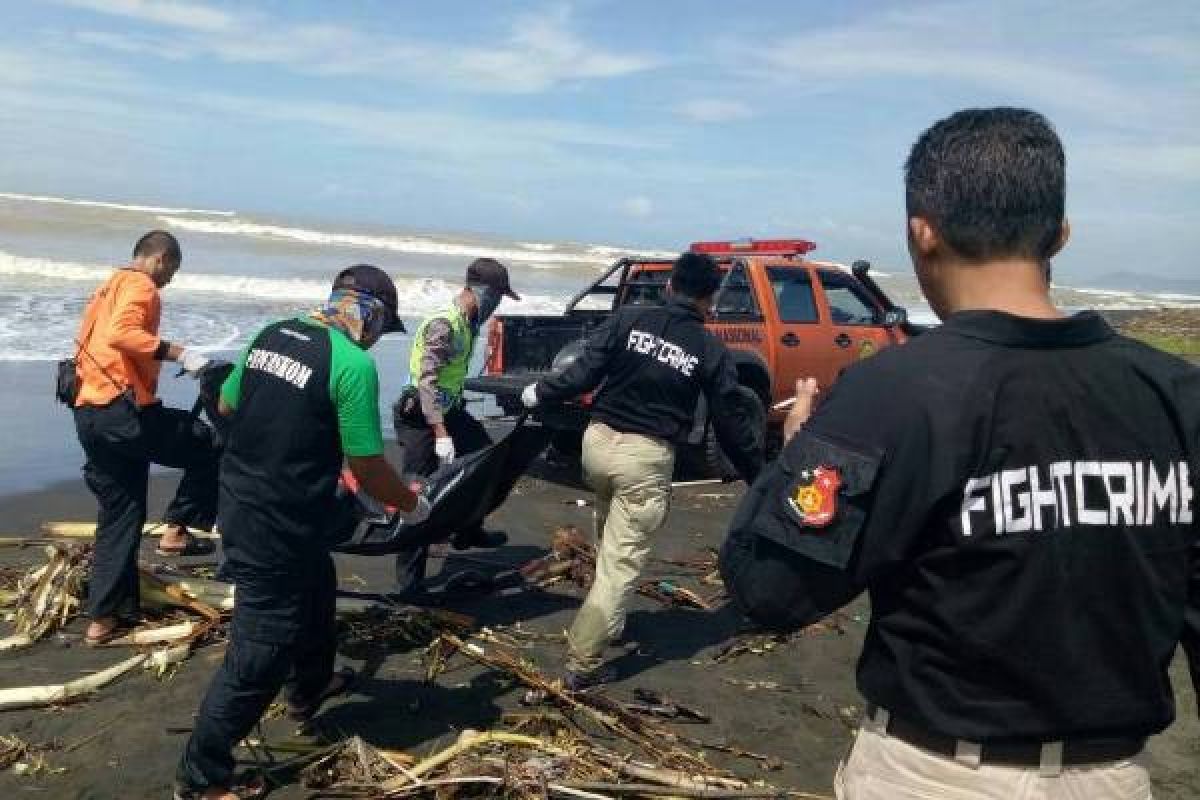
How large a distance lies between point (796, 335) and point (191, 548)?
5.56m

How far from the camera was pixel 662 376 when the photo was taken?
469cm

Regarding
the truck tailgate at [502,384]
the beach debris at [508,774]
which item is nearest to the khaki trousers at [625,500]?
the beach debris at [508,774]

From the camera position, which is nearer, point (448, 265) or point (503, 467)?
point (503, 467)

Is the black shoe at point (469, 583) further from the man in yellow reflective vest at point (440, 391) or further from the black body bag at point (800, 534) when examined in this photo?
the black body bag at point (800, 534)

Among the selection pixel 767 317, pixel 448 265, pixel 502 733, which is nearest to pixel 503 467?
pixel 502 733

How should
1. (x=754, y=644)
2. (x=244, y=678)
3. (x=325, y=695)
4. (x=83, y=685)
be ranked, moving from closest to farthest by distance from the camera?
1. (x=244, y=678)
2. (x=325, y=695)
3. (x=83, y=685)
4. (x=754, y=644)

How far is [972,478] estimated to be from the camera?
1462 millimetres

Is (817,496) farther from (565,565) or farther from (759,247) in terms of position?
(759,247)

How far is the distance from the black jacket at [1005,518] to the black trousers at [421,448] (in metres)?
3.81

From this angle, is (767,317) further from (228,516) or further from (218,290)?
(218,290)

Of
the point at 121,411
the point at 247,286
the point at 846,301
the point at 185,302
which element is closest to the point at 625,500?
the point at 121,411

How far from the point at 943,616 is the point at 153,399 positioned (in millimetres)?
4500

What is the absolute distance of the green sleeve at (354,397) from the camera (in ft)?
11.3

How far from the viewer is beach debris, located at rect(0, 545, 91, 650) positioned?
191 inches
